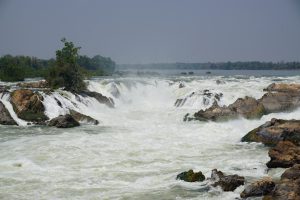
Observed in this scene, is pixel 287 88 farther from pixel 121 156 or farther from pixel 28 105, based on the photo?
pixel 121 156

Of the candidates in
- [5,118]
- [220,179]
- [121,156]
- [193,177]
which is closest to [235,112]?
[121,156]

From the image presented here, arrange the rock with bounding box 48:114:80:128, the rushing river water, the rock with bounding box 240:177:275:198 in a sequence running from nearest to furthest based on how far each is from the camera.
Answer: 1. the rock with bounding box 240:177:275:198
2. the rushing river water
3. the rock with bounding box 48:114:80:128

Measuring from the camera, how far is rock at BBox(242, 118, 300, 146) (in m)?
22.3

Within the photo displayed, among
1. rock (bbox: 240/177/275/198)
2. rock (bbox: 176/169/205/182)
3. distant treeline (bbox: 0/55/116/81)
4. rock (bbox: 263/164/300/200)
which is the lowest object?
rock (bbox: 176/169/205/182)

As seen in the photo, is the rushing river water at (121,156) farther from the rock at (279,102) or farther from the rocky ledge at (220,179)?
the rock at (279,102)

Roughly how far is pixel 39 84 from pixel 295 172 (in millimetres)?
37169

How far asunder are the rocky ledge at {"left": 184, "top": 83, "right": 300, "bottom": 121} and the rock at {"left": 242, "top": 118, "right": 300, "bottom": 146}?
7118mm

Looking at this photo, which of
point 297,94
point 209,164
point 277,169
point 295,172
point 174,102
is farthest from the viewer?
point 174,102

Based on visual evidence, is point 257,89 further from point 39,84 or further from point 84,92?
point 39,84

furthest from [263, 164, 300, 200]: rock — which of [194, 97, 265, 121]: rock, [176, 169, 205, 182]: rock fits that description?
[194, 97, 265, 121]: rock

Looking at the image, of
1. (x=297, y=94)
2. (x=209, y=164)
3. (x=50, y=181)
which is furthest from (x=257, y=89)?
(x=50, y=181)

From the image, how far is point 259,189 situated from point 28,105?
21985 mm

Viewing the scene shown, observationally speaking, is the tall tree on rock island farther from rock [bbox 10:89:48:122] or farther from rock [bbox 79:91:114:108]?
rock [bbox 10:89:48:122]

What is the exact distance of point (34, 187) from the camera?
16094 millimetres
